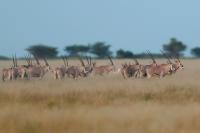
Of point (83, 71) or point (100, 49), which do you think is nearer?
point (83, 71)

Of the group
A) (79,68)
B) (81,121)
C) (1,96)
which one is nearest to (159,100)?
(1,96)

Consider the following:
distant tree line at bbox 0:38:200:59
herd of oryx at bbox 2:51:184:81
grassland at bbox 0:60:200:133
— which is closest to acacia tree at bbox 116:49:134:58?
distant tree line at bbox 0:38:200:59

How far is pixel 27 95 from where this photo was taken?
15414mm

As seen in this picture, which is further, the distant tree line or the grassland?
the distant tree line

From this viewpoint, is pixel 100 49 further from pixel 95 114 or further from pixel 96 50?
pixel 95 114

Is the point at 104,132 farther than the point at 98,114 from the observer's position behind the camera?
No

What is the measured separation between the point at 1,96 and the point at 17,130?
6.12 m

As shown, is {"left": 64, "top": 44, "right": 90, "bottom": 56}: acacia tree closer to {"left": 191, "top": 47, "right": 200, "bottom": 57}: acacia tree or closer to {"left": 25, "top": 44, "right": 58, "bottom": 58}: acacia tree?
{"left": 25, "top": 44, "right": 58, "bottom": 58}: acacia tree

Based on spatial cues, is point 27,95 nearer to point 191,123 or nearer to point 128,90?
point 128,90

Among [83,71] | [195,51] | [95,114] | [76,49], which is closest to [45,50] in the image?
[76,49]

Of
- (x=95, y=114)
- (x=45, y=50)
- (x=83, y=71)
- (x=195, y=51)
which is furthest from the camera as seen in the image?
(x=195, y=51)

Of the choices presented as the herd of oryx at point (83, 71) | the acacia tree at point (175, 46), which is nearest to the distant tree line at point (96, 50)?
the acacia tree at point (175, 46)

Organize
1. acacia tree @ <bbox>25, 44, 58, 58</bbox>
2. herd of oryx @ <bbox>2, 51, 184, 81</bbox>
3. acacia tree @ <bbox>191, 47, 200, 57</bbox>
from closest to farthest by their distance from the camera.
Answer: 1. herd of oryx @ <bbox>2, 51, 184, 81</bbox>
2. acacia tree @ <bbox>25, 44, 58, 58</bbox>
3. acacia tree @ <bbox>191, 47, 200, 57</bbox>

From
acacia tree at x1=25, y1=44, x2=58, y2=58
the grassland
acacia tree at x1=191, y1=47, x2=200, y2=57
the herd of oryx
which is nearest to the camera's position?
the grassland
